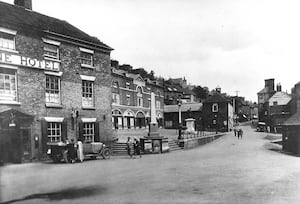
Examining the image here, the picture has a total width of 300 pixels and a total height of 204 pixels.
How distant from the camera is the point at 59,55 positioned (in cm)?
1931

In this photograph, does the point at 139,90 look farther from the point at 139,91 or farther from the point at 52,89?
the point at 52,89

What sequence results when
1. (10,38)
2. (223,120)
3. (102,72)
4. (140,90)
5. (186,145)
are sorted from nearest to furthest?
(10,38)
(102,72)
(186,145)
(140,90)
(223,120)

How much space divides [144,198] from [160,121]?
49286 mm

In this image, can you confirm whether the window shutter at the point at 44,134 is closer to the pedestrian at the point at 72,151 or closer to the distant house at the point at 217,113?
the pedestrian at the point at 72,151

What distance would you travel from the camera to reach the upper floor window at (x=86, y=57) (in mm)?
21188

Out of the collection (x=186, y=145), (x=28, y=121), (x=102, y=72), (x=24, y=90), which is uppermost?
(x=102, y=72)

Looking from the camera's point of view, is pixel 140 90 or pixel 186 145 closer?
pixel 186 145

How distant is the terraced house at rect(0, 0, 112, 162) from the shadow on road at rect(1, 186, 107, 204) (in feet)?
20.2

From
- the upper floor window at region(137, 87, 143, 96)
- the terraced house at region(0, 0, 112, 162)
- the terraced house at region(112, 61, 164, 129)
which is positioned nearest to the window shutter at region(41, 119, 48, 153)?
the terraced house at region(0, 0, 112, 162)

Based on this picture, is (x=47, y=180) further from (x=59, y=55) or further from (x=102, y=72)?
(x=102, y=72)

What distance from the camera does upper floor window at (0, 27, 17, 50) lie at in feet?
51.5

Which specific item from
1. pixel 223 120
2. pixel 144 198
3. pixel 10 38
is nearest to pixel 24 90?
pixel 10 38

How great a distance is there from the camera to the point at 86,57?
71.0ft

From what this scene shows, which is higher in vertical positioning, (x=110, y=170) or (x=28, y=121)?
(x=28, y=121)
